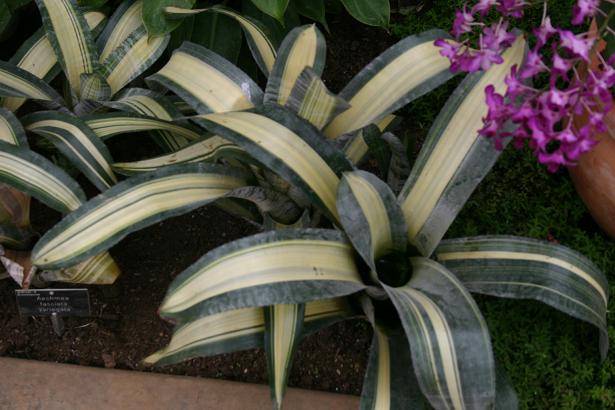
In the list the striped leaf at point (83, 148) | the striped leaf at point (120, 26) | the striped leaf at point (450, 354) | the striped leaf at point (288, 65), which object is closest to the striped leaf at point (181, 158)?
the striped leaf at point (83, 148)

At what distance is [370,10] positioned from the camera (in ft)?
4.55

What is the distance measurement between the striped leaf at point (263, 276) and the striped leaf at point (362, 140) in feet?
0.81

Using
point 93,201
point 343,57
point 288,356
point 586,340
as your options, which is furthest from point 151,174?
point 586,340

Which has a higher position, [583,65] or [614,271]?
[583,65]

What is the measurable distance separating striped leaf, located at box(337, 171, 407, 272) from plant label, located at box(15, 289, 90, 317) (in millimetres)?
604

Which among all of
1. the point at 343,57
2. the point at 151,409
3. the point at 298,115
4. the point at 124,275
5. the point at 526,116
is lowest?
the point at 151,409

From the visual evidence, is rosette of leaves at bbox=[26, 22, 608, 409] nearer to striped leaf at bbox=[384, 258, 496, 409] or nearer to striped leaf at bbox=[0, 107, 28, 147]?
striped leaf at bbox=[384, 258, 496, 409]

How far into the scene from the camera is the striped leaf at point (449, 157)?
1.00 meters

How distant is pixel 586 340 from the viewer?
123cm

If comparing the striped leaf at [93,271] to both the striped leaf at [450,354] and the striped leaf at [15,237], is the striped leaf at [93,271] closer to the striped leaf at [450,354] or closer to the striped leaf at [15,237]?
the striped leaf at [15,237]

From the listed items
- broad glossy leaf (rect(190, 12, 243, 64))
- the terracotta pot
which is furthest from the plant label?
the terracotta pot

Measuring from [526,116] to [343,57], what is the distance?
98 cm

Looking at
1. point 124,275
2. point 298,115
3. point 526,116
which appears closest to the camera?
point 526,116

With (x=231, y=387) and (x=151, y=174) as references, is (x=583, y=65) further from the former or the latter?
(x=231, y=387)
